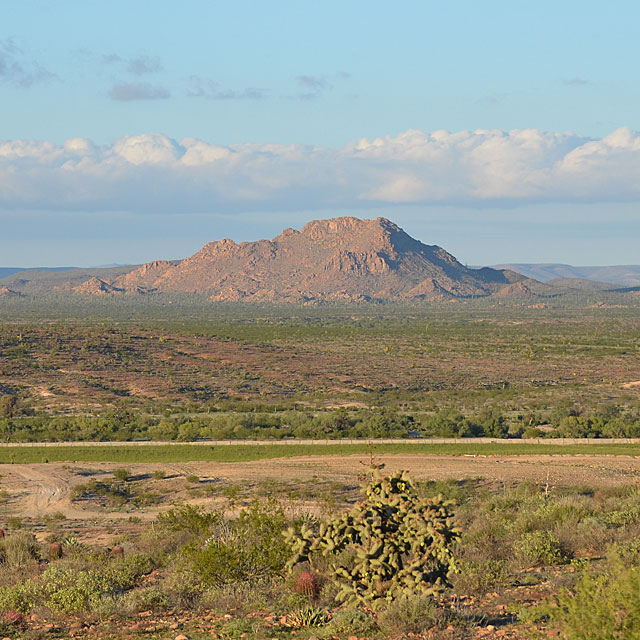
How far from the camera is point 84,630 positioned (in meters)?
12.0

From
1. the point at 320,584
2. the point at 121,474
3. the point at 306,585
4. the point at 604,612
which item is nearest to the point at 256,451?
the point at 121,474

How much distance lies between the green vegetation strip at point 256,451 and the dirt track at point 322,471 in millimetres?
1633

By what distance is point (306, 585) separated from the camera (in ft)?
42.2

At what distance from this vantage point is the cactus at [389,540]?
11.2 meters

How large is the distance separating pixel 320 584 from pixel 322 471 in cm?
1806

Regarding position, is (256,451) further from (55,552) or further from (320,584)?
(320,584)

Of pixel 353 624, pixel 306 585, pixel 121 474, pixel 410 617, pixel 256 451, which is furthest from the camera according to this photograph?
pixel 256 451

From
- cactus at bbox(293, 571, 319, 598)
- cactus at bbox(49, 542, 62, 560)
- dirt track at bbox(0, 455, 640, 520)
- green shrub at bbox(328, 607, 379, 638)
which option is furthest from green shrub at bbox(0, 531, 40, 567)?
green shrub at bbox(328, 607, 379, 638)

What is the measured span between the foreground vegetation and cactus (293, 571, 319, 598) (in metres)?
0.02

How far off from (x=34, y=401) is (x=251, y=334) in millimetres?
64502

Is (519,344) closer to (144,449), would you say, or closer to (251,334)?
(251,334)

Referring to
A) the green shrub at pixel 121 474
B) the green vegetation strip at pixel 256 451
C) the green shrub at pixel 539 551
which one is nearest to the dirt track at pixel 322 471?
the green shrub at pixel 121 474

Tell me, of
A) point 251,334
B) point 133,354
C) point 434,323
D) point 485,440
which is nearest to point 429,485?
point 485,440

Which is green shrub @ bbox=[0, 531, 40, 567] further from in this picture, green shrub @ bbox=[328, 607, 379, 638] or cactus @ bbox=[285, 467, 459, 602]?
green shrub @ bbox=[328, 607, 379, 638]
